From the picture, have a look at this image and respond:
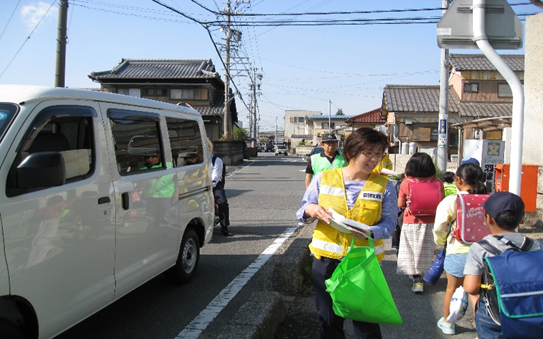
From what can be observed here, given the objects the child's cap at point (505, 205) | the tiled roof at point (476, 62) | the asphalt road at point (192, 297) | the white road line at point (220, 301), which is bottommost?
the asphalt road at point (192, 297)

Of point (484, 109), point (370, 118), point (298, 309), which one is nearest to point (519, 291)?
point (298, 309)

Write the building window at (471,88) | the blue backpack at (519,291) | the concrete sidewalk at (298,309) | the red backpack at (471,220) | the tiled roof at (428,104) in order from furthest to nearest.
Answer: the building window at (471,88) < the tiled roof at (428,104) < the red backpack at (471,220) < the concrete sidewalk at (298,309) < the blue backpack at (519,291)

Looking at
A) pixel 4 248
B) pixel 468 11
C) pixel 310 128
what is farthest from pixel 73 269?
pixel 310 128

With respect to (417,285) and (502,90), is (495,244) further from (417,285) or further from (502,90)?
(502,90)

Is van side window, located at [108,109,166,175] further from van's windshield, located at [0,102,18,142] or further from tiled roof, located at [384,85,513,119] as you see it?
tiled roof, located at [384,85,513,119]

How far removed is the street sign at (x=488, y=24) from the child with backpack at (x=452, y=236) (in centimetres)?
107

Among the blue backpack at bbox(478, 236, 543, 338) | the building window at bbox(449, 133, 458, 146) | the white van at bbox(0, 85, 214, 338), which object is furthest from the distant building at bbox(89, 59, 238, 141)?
the blue backpack at bbox(478, 236, 543, 338)

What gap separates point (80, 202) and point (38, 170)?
57cm

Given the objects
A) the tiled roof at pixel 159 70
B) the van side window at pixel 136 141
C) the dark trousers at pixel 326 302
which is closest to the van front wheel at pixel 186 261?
the van side window at pixel 136 141

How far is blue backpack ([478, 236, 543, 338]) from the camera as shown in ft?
6.54

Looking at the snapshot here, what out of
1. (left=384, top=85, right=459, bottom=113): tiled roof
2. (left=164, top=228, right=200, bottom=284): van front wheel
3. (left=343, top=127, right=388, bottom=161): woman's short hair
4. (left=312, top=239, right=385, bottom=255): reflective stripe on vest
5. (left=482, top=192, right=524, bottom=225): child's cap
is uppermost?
(left=384, top=85, right=459, bottom=113): tiled roof

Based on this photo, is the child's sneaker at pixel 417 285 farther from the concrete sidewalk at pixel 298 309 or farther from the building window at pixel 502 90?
the building window at pixel 502 90

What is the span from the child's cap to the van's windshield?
2751 millimetres

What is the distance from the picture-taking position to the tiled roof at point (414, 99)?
30.2 metres
